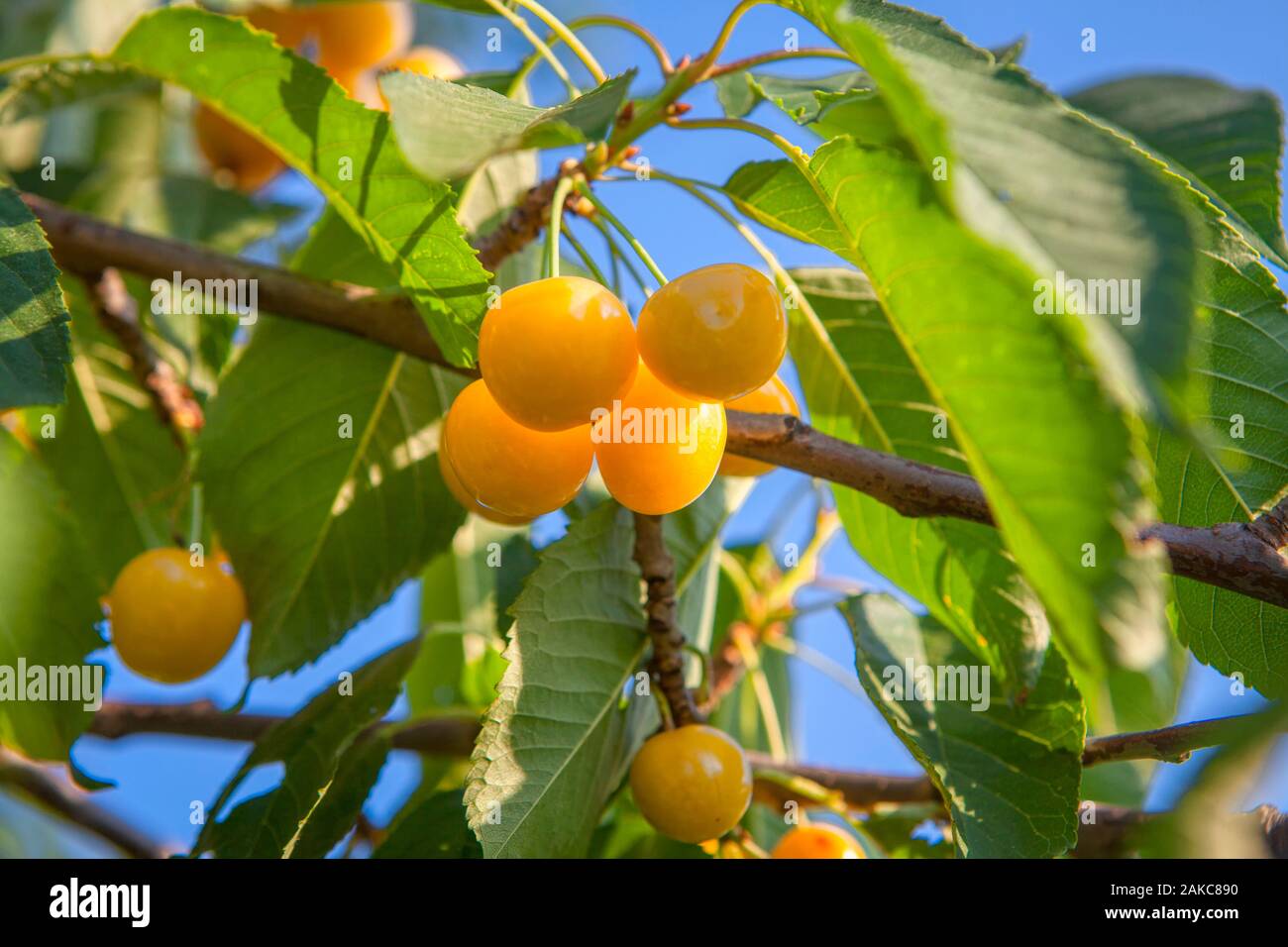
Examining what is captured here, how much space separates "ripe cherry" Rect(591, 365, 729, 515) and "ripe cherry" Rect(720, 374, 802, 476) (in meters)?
0.22

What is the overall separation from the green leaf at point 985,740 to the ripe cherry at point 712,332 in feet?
1.42

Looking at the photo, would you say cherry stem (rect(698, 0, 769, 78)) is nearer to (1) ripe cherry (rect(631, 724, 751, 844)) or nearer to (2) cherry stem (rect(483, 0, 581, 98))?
(2) cherry stem (rect(483, 0, 581, 98))

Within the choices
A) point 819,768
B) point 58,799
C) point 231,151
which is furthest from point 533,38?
point 58,799

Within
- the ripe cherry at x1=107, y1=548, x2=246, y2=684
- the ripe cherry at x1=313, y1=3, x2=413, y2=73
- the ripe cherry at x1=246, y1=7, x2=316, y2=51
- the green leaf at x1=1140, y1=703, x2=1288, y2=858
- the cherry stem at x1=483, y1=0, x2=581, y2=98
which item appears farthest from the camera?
the ripe cherry at x1=313, y1=3, x2=413, y2=73

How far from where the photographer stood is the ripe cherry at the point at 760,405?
1.14 meters

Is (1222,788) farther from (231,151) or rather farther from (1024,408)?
(231,151)

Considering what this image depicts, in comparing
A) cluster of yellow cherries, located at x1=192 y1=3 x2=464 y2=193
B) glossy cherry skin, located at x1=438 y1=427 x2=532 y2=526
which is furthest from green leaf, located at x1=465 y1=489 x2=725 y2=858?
cluster of yellow cherries, located at x1=192 y1=3 x2=464 y2=193

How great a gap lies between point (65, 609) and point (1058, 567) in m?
1.11

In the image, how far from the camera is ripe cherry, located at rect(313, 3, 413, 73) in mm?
2266

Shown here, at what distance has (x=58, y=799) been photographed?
5.60ft

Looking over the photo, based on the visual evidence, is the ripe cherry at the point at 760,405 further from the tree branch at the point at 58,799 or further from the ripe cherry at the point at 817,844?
the tree branch at the point at 58,799

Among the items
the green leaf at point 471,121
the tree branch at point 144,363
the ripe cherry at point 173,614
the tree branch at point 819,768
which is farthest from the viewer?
the tree branch at point 144,363

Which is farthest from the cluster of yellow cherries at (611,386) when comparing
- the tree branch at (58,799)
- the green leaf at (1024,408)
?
the tree branch at (58,799)
